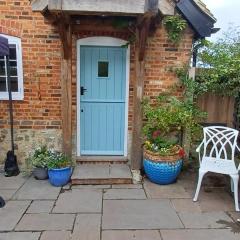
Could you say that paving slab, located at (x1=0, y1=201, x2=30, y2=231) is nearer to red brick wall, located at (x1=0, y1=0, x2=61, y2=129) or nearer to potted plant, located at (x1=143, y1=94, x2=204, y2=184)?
red brick wall, located at (x1=0, y1=0, x2=61, y2=129)

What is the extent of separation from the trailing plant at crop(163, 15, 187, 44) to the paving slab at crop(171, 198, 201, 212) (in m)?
2.77

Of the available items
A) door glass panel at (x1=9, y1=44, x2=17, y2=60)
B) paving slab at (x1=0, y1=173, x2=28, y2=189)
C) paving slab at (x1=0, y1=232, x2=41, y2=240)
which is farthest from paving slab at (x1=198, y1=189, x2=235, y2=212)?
door glass panel at (x1=9, y1=44, x2=17, y2=60)

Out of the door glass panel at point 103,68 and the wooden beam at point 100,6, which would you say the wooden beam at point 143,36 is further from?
the door glass panel at point 103,68

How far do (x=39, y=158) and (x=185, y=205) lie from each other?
2597mm

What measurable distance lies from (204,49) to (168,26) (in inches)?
39.6

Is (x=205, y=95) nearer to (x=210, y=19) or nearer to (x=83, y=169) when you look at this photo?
(x=210, y=19)

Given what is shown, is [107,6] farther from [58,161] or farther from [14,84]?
[58,161]

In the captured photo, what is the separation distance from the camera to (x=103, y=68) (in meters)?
5.55

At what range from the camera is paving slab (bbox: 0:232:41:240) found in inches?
134

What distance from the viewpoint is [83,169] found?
17.7 feet

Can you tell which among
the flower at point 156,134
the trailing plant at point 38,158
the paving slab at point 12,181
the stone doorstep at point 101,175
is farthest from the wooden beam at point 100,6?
the paving slab at point 12,181

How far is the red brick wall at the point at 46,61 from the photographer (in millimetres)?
5172

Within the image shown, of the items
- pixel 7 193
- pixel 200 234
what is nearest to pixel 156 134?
pixel 200 234

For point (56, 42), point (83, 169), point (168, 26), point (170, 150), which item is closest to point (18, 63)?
point (56, 42)
